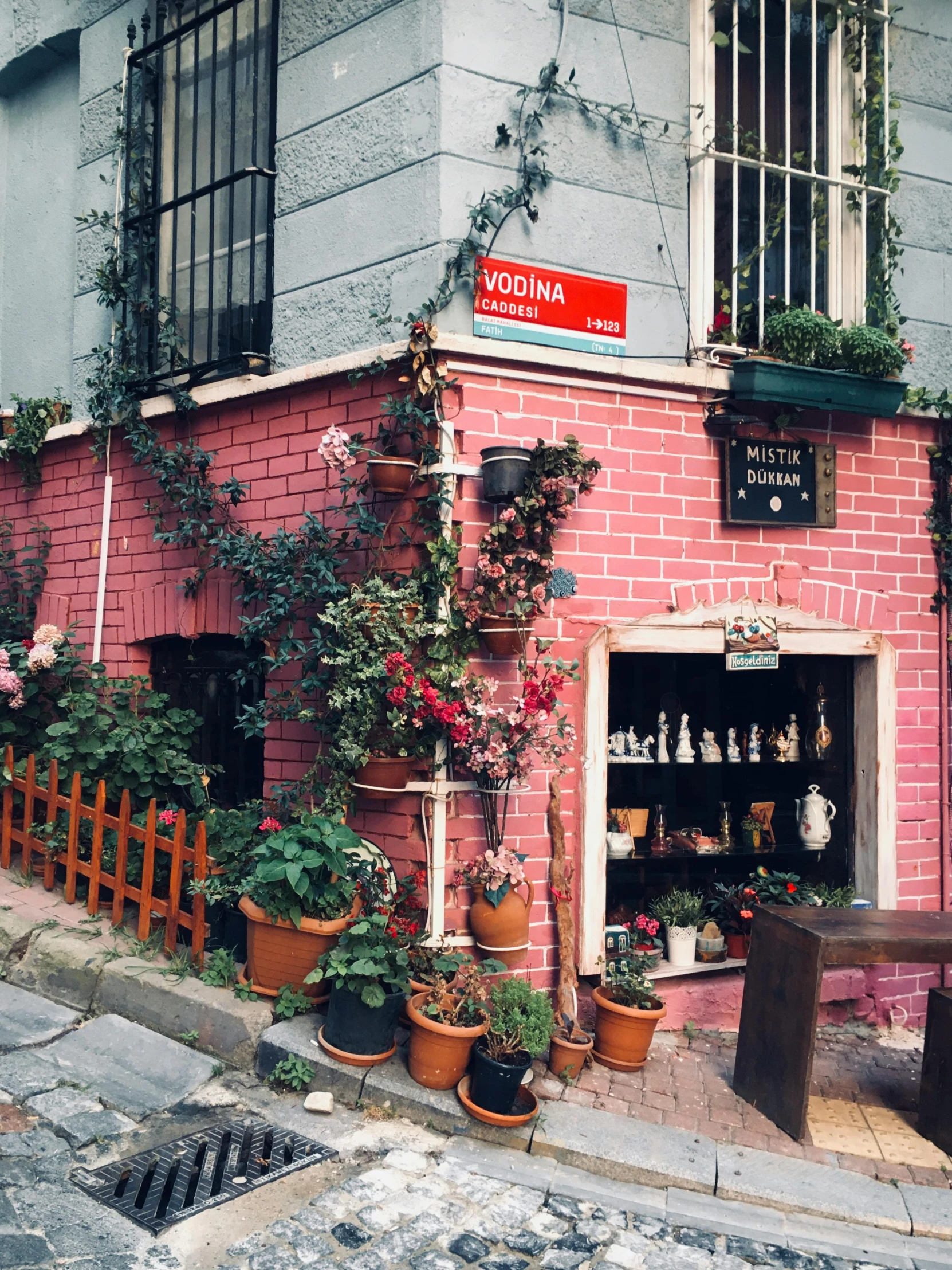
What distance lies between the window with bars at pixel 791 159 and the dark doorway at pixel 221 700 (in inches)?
122

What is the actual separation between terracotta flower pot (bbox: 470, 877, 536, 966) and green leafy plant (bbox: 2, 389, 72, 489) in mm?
4327

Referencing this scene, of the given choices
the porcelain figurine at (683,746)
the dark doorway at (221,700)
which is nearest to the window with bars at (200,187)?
the dark doorway at (221,700)

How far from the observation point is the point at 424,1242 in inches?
129

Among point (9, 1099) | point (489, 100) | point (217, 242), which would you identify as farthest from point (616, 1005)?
point (217, 242)

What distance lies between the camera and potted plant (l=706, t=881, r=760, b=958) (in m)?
5.40

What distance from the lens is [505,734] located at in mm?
4445

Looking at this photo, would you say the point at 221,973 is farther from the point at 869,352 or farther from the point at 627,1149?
the point at 869,352

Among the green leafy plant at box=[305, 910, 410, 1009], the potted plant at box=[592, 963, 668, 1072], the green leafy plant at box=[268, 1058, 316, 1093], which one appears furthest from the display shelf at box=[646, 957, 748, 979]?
the green leafy plant at box=[268, 1058, 316, 1093]

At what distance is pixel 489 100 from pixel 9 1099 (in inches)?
185

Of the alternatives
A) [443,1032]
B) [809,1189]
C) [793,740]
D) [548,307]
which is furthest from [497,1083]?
[548,307]

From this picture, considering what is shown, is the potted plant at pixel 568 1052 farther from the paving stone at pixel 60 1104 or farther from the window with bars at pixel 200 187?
the window with bars at pixel 200 187

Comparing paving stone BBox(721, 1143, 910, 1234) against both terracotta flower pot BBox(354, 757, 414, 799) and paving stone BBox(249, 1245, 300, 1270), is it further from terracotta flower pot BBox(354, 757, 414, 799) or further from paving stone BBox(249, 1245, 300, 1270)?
terracotta flower pot BBox(354, 757, 414, 799)

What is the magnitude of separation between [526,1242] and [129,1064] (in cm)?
190

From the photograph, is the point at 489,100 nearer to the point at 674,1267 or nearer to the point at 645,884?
the point at 645,884
